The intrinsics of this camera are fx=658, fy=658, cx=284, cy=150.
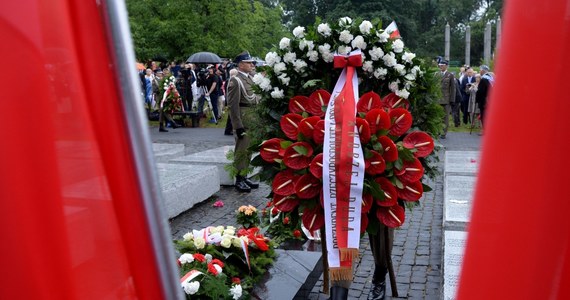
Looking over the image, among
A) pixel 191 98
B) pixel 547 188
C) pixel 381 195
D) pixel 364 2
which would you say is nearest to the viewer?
pixel 547 188

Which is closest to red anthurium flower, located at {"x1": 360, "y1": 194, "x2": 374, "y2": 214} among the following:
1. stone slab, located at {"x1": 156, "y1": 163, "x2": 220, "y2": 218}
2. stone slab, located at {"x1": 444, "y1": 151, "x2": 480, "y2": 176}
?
stone slab, located at {"x1": 156, "y1": 163, "x2": 220, "y2": 218}

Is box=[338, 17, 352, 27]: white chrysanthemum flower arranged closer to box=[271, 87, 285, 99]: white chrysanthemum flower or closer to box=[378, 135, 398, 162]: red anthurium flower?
box=[271, 87, 285, 99]: white chrysanthemum flower

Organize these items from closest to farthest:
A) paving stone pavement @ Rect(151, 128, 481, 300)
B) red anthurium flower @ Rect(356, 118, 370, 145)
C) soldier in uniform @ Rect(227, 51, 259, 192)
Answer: red anthurium flower @ Rect(356, 118, 370, 145)
paving stone pavement @ Rect(151, 128, 481, 300)
soldier in uniform @ Rect(227, 51, 259, 192)

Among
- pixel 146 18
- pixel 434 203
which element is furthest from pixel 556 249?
pixel 146 18

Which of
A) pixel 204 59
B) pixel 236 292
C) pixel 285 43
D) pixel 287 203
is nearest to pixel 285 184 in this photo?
pixel 287 203

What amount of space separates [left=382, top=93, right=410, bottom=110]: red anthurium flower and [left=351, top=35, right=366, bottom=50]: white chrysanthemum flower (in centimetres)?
38

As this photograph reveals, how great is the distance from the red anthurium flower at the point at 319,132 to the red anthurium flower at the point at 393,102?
0.47 meters

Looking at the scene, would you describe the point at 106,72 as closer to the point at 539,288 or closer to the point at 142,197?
the point at 142,197

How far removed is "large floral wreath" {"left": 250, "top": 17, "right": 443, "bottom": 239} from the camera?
4211mm

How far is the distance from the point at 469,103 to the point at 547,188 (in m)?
17.9

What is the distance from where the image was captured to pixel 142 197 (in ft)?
3.38

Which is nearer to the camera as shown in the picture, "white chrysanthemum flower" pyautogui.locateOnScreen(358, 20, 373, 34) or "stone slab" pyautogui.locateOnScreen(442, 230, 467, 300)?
"stone slab" pyautogui.locateOnScreen(442, 230, 467, 300)

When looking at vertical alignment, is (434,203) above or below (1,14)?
below

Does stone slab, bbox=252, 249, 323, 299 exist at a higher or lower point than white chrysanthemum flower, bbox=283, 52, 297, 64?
lower
